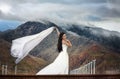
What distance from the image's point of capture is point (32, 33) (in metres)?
21.7

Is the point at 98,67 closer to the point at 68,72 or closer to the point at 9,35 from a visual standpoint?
the point at 68,72

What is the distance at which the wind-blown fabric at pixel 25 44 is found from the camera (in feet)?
70.5

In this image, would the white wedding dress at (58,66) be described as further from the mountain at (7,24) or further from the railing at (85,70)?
the mountain at (7,24)

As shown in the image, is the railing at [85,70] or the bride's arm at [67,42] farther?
the railing at [85,70]

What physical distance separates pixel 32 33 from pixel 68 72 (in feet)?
4.10

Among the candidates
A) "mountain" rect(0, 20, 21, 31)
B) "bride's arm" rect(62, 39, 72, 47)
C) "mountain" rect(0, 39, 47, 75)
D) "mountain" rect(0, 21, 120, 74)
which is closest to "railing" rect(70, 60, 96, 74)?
"mountain" rect(0, 21, 120, 74)

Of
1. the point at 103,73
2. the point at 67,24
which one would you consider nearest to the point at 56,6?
the point at 67,24

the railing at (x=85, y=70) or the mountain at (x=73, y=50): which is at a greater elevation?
the mountain at (x=73, y=50)

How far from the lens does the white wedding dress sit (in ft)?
70.8

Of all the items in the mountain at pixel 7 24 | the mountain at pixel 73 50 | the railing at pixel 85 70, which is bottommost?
the railing at pixel 85 70

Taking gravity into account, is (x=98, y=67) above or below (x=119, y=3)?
below

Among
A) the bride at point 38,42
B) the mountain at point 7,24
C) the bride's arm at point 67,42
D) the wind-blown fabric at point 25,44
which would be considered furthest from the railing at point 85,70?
the mountain at point 7,24

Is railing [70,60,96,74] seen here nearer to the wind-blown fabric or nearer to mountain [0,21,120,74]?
mountain [0,21,120,74]

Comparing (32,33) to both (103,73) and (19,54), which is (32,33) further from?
(103,73)
